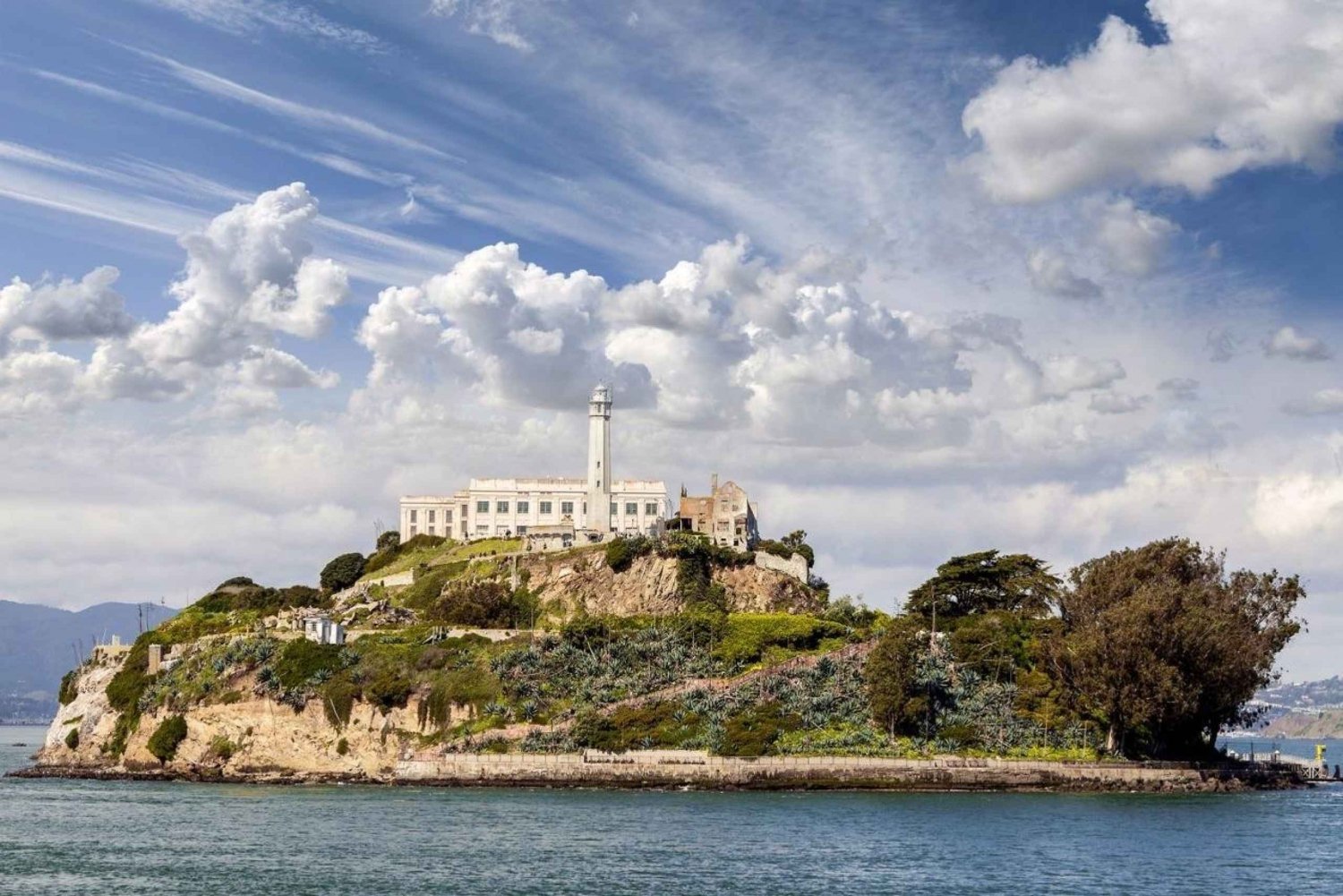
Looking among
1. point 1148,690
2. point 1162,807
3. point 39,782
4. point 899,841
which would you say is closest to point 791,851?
point 899,841

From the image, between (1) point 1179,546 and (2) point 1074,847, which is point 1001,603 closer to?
(1) point 1179,546

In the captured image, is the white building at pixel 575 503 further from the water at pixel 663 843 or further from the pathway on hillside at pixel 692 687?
the water at pixel 663 843

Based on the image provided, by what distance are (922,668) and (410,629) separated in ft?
130

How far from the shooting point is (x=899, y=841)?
6662 cm

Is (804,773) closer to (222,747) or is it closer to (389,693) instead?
(389,693)

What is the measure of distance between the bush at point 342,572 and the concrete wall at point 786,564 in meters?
40.0

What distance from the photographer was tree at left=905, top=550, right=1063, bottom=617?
113 m

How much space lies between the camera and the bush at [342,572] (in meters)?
142

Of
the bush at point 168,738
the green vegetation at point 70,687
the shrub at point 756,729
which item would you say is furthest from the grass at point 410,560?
the shrub at point 756,729

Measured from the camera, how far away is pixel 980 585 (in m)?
114

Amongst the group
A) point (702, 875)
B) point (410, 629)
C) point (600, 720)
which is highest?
point (410, 629)

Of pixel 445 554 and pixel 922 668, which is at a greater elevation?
pixel 445 554

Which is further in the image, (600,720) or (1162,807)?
(600,720)

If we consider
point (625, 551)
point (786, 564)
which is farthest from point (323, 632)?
point (786, 564)
